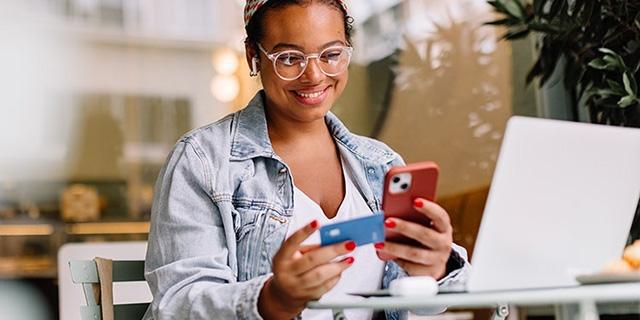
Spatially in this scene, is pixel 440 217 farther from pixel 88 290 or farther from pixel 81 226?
pixel 81 226

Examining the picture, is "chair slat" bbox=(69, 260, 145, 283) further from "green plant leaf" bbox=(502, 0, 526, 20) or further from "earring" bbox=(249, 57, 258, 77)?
"green plant leaf" bbox=(502, 0, 526, 20)

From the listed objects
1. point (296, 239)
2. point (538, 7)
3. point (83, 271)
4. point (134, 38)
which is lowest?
point (83, 271)

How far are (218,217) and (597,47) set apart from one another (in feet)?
5.33

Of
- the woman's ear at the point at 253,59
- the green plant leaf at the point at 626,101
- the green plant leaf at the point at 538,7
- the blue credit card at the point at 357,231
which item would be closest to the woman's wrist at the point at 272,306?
the blue credit card at the point at 357,231

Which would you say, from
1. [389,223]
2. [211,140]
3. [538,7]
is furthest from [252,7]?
[538,7]

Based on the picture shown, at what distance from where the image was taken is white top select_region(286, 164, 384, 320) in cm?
180

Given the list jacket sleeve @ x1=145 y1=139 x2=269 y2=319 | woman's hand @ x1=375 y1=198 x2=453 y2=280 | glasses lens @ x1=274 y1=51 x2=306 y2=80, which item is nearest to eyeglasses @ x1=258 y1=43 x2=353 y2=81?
glasses lens @ x1=274 y1=51 x2=306 y2=80

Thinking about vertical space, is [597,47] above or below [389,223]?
above

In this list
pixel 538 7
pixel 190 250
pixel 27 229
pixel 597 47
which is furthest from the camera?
pixel 27 229

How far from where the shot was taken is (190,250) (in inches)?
65.3

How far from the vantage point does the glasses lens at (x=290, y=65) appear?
5.71 ft

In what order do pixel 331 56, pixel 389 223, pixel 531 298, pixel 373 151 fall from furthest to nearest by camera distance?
pixel 373 151 < pixel 331 56 < pixel 389 223 < pixel 531 298

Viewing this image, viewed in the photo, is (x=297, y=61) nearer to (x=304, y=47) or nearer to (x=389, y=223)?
(x=304, y=47)

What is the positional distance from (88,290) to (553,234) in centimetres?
92
